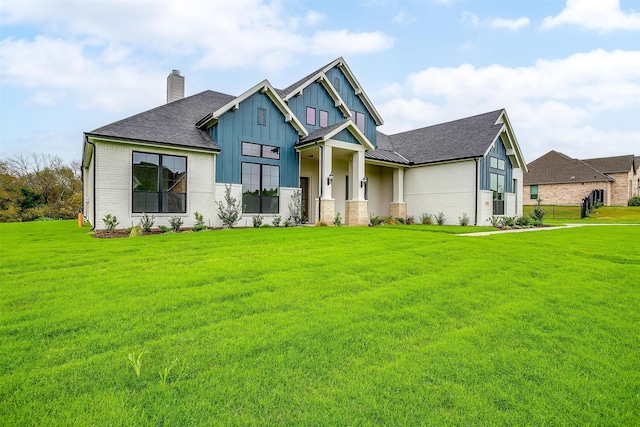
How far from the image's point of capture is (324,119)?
18156mm

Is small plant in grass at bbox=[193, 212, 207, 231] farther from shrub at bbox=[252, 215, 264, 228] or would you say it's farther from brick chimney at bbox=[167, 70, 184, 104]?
brick chimney at bbox=[167, 70, 184, 104]

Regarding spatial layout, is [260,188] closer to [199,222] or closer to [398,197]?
[199,222]

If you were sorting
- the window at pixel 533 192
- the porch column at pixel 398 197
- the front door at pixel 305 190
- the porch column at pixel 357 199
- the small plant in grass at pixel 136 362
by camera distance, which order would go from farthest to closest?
the window at pixel 533 192
the porch column at pixel 398 197
the front door at pixel 305 190
the porch column at pixel 357 199
the small plant in grass at pixel 136 362

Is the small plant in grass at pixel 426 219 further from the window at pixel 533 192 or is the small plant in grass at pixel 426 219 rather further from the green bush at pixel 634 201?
the green bush at pixel 634 201

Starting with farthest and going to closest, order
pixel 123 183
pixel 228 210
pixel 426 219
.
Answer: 1. pixel 426 219
2. pixel 228 210
3. pixel 123 183

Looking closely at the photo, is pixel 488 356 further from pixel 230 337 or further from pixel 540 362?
pixel 230 337

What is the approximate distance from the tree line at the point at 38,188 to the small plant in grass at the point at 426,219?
31517 mm

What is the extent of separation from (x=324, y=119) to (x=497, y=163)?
1098 centimetres

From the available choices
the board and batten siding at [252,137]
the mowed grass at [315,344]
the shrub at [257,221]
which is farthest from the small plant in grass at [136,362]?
the board and batten siding at [252,137]

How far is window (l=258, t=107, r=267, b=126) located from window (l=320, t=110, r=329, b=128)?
158 inches

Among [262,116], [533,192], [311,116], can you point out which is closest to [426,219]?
[311,116]

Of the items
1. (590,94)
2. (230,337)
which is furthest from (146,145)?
(590,94)

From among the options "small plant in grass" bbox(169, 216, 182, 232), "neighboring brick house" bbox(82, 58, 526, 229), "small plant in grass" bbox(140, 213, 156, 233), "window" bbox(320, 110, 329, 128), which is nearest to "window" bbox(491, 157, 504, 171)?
"neighboring brick house" bbox(82, 58, 526, 229)

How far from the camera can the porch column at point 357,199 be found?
51.6ft
